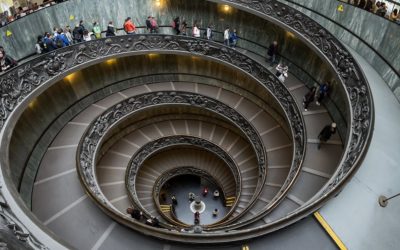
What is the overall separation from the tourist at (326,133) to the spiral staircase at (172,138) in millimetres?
373

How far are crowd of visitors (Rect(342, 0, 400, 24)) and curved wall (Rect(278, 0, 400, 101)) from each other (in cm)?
23

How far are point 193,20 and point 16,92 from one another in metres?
11.0

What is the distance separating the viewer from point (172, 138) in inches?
748

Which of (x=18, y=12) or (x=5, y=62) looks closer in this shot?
(x=5, y=62)

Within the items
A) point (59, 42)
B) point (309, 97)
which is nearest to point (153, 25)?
point (59, 42)

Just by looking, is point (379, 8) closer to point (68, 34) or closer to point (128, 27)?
point (128, 27)

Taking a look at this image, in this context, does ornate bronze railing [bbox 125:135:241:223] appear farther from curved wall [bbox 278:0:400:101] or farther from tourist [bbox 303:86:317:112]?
curved wall [bbox 278:0:400:101]

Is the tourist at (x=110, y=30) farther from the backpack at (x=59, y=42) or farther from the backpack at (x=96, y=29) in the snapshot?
the backpack at (x=59, y=42)

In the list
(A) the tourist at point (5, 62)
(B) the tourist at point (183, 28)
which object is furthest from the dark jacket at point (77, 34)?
(B) the tourist at point (183, 28)

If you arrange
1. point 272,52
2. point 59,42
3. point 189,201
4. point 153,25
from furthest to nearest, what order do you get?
1. point 189,201
2. point 153,25
3. point 272,52
4. point 59,42

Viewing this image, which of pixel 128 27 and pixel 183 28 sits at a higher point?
pixel 128 27

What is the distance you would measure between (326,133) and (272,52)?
626cm

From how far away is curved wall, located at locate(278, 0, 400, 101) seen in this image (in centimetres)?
1106

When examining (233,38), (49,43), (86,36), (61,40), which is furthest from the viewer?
(233,38)
